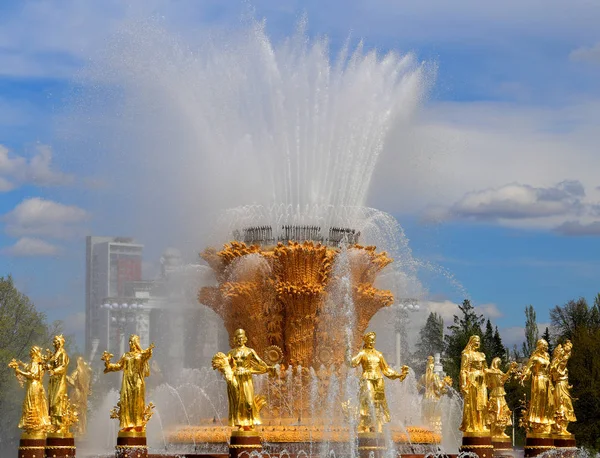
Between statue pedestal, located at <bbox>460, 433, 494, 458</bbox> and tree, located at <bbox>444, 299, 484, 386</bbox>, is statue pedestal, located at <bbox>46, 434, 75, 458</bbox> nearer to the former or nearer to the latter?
statue pedestal, located at <bbox>460, 433, 494, 458</bbox>

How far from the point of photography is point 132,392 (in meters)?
27.4

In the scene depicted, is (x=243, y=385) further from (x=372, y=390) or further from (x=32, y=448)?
(x=32, y=448)

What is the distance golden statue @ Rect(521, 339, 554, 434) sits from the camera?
30562 millimetres

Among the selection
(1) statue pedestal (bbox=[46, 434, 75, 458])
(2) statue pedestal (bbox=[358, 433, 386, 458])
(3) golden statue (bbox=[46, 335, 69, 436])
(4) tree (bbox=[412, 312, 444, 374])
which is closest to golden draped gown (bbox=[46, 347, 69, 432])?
(3) golden statue (bbox=[46, 335, 69, 436])

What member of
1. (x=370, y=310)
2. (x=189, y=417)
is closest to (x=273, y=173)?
(x=370, y=310)

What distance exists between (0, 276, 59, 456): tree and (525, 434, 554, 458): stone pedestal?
2937 centimetres

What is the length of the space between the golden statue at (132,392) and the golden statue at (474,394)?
6.97 meters

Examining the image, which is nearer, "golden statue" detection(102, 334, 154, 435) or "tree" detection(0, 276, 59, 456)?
"golden statue" detection(102, 334, 154, 435)

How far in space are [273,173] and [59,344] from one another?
6.28 m

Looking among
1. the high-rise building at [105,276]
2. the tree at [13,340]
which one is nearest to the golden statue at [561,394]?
the tree at [13,340]

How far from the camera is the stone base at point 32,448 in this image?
29391 millimetres

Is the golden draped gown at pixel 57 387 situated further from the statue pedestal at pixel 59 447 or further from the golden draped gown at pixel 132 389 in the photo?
the golden draped gown at pixel 132 389

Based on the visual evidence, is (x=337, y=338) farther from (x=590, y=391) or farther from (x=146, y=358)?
(x=590, y=391)

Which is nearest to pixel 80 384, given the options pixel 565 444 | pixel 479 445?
pixel 479 445
